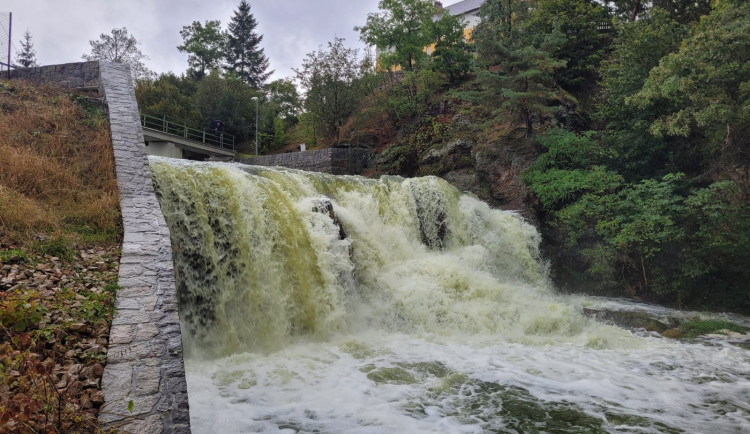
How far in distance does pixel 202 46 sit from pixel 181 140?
661 inches

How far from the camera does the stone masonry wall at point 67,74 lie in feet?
30.8

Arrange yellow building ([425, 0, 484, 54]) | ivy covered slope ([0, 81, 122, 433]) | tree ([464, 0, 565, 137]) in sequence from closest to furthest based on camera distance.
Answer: ivy covered slope ([0, 81, 122, 433]), tree ([464, 0, 565, 137]), yellow building ([425, 0, 484, 54])

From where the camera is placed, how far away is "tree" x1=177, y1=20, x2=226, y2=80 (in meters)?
35.2

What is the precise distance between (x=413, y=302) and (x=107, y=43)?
35.7 metres

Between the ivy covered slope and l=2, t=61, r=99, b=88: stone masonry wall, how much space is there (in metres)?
1.60

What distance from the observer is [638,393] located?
474 cm

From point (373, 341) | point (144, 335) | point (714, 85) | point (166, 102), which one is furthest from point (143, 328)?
point (166, 102)

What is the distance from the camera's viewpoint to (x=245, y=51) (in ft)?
130

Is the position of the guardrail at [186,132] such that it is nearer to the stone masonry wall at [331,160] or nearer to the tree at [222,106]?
the tree at [222,106]

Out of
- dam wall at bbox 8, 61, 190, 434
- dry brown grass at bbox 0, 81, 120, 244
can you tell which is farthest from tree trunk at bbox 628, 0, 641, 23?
dry brown grass at bbox 0, 81, 120, 244

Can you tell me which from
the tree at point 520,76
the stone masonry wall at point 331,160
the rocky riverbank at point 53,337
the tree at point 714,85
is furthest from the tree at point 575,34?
the rocky riverbank at point 53,337

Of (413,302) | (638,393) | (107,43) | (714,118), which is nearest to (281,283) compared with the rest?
(413,302)

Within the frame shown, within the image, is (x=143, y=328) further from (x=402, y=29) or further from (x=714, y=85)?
(x=402, y=29)

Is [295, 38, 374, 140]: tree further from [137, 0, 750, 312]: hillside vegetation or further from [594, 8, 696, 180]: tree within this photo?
[594, 8, 696, 180]: tree
